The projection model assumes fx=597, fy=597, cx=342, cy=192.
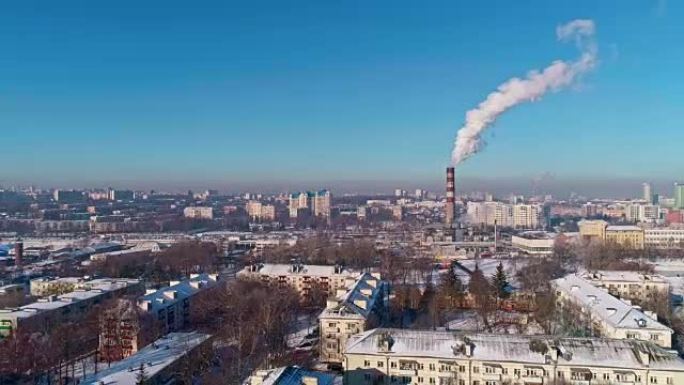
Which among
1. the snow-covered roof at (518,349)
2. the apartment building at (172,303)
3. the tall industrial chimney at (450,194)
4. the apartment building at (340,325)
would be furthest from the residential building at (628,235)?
the snow-covered roof at (518,349)

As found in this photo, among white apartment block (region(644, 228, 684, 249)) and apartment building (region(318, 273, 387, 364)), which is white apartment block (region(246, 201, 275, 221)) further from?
apartment building (region(318, 273, 387, 364))

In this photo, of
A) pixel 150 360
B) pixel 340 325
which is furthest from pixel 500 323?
pixel 150 360

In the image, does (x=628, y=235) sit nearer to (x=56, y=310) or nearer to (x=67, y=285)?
(x=67, y=285)

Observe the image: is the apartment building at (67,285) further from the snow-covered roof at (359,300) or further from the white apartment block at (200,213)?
the white apartment block at (200,213)

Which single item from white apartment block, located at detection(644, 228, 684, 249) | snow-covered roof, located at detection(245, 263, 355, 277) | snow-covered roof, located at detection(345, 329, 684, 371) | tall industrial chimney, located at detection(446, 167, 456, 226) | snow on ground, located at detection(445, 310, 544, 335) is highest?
tall industrial chimney, located at detection(446, 167, 456, 226)

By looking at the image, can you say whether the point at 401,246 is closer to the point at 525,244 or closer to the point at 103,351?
the point at 525,244

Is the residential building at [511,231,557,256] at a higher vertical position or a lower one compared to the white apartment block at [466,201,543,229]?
lower

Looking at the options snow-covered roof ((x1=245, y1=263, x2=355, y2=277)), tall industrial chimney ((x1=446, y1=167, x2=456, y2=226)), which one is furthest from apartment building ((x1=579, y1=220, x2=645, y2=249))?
snow-covered roof ((x1=245, y1=263, x2=355, y2=277))
